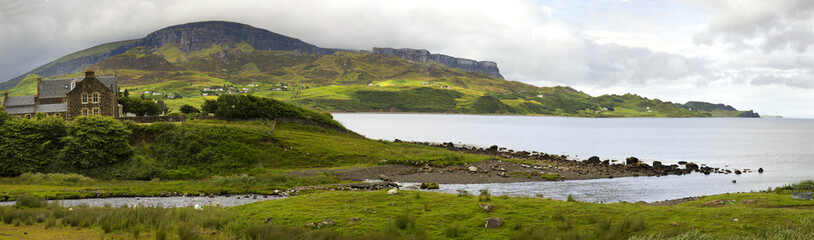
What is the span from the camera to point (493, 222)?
20391 millimetres

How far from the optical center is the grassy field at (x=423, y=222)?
685 inches

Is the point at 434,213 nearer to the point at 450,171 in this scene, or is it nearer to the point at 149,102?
the point at 450,171

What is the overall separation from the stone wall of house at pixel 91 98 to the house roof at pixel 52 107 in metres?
2.81

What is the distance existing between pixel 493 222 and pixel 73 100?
67.5 m

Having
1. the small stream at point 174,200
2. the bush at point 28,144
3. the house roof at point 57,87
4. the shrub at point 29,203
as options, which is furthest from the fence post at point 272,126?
the shrub at point 29,203

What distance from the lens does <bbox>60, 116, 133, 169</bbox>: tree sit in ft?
148

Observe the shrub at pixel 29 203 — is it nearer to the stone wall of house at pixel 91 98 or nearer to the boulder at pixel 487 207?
the boulder at pixel 487 207

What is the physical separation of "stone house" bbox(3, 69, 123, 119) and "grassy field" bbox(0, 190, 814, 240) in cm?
4919

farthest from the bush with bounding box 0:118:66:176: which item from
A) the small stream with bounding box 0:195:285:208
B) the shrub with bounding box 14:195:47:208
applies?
the shrub with bounding box 14:195:47:208

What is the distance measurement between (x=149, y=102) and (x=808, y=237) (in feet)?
307

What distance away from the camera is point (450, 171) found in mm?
54906

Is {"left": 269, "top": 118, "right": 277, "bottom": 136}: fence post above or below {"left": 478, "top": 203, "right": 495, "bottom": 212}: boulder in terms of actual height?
above

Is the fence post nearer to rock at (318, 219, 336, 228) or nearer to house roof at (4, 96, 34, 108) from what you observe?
house roof at (4, 96, 34, 108)

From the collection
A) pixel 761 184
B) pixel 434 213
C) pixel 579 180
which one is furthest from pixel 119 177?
pixel 761 184
